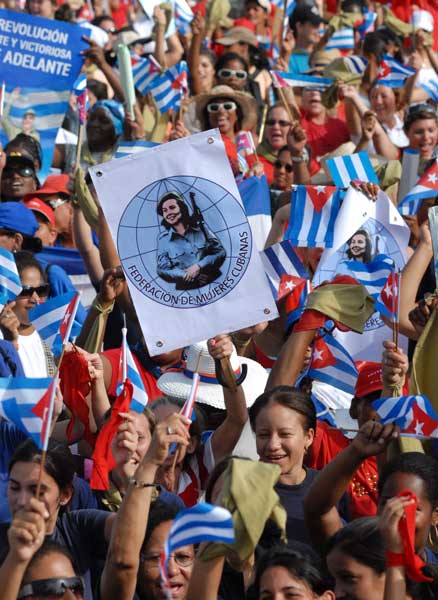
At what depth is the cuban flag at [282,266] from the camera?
7703 millimetres

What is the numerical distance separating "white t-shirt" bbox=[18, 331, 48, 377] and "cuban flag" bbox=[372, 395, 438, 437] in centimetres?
194

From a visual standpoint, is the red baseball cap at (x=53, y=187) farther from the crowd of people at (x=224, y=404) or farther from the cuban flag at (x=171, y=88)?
the cuban flag at (x=171, y=88)

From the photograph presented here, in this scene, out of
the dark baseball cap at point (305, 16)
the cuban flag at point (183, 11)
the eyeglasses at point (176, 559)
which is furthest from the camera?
the dark baseball cap at point (305, 16)

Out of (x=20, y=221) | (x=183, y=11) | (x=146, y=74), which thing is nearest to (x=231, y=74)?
(x=146, y=74)

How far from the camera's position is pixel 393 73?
11641 millimetres

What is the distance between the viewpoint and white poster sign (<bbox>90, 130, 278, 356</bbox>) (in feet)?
21.5

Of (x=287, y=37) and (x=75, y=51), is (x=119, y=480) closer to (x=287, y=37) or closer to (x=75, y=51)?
(x=75, y=51)

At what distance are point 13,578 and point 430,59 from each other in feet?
27.4

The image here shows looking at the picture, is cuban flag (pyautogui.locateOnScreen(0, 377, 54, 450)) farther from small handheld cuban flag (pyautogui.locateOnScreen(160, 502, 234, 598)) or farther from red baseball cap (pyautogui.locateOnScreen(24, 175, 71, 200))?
red baseball cap (pyautogui.locateOnScreen(24, 175, 71, 200))

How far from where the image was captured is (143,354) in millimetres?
7930

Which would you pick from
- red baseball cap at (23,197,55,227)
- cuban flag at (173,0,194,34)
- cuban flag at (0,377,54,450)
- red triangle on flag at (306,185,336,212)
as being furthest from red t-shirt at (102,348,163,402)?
cuban flag at (173,0,194,34)

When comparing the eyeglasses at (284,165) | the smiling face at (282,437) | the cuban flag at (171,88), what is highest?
the cuban flag at (171,88)

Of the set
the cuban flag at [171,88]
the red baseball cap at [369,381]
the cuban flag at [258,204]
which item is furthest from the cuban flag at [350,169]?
the cuban flag at [171,88]

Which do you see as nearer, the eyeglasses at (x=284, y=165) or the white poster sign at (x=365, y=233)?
the white poster sign at (x=365, y=233)
